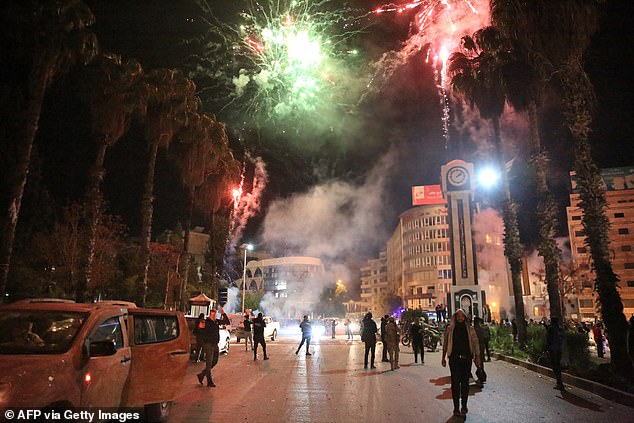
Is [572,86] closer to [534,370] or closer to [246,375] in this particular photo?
[534,370]

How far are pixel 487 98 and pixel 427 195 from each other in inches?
2737

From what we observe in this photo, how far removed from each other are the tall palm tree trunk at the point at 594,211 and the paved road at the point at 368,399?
2.18 m

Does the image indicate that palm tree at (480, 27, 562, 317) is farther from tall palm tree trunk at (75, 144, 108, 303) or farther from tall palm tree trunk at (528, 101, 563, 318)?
tall palm tree trunk at (75, 144, 108, 303)

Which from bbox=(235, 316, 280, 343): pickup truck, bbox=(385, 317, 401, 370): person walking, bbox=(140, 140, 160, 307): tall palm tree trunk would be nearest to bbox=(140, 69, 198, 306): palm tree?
bbox=(140, 140, 160, 307): tall palm tree trunk

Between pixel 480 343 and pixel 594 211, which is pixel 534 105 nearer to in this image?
pixel 594 211

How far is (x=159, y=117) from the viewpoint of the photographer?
77.6ft

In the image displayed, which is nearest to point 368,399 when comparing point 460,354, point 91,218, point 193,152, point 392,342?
point 460,354

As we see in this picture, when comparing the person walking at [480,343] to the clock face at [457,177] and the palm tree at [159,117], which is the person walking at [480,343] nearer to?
the palm tree at [159,117]

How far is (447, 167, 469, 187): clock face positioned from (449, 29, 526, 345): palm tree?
143 ft

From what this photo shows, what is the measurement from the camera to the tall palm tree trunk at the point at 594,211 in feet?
39.1

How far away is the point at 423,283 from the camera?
96.0m

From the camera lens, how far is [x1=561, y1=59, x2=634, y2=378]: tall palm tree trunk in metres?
11.9

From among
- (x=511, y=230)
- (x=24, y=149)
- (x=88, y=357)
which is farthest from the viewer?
(x=511, y=230)

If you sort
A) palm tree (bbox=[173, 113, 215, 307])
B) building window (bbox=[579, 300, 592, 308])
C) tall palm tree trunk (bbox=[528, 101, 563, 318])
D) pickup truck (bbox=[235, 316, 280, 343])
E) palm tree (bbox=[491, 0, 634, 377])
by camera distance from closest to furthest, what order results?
1. palm tree (bbox=[491, 0, 634, 377])
2. tall palm tree trunk (bbox=[528, 101, 563, 318])
3. palm tree (bbox=[173, 113, 215, 307])
4. pickup truck (bbox=[235, 316, 280, 343])
5. building window (bbox=[579, 300, 592, 308])
